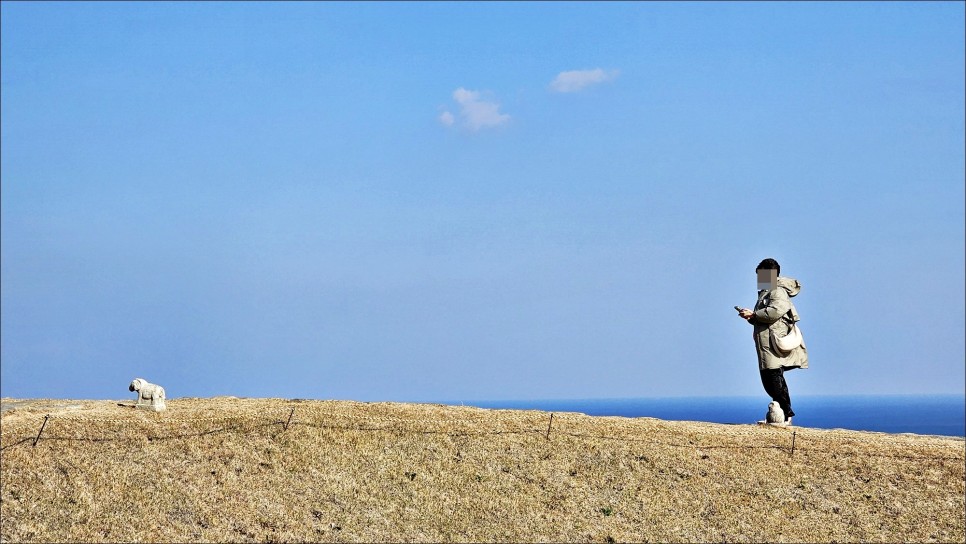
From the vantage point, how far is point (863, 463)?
27.2m

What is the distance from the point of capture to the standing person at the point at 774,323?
3039 cm

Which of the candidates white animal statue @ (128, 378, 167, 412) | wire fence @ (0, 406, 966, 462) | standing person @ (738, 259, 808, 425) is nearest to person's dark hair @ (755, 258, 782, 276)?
standing person @ (738, 259, 808, 425)

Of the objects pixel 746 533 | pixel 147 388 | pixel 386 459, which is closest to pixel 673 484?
pixel 746 533

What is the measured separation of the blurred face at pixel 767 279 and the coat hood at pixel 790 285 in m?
0.33

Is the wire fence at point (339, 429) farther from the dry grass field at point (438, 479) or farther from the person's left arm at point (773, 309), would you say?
the person's left arm at point (773, 309)

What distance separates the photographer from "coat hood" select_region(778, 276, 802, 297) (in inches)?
1217

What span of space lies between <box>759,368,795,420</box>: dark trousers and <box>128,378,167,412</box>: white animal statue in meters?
18.0

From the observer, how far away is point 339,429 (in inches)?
1030

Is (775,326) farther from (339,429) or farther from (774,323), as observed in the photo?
(339,429)

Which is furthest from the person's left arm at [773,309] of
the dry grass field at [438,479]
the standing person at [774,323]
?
the dry grass field at [438,479]

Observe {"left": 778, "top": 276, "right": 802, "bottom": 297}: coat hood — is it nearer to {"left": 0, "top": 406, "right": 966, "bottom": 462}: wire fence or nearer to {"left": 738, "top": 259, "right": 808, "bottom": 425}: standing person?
{"left": 738, "top": 259, "right": 808, "bottom": 425}: standing person

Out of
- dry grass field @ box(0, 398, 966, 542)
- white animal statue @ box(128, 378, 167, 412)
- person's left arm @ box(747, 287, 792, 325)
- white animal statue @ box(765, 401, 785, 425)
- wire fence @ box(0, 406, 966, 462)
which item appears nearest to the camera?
dry grass field @ box(0, 398, 966, 542)

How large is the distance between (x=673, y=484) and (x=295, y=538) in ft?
31.8

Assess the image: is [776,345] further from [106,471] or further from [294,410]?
[106,471]
